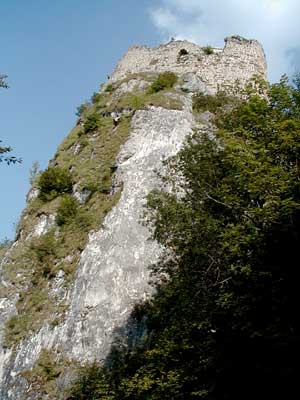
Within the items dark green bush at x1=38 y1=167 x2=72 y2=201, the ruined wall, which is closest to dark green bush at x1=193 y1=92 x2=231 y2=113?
the ruined wall

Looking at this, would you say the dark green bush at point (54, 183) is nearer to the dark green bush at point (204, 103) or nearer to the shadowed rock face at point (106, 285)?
the shadowed rock face at point (106, 285)

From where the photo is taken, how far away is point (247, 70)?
29438 mm

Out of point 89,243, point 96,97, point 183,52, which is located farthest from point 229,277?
point 183,52

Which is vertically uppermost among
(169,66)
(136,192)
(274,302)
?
(169,66)

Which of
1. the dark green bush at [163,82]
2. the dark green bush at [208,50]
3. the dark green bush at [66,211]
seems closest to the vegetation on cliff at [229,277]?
the dark green bush at [66,211]

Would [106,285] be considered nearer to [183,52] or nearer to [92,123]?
[92,123]

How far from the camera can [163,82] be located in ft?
85.7

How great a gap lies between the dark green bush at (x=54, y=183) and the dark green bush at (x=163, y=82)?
601cm

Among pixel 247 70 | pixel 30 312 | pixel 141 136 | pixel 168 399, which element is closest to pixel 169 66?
pixel 247 70

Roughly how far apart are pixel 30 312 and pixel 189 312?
7177mm

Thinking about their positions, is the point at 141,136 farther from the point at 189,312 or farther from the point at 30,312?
the point at 189,312

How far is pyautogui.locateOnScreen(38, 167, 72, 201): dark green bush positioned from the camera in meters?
22.9

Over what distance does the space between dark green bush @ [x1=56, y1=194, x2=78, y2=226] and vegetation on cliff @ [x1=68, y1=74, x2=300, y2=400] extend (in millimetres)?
6067

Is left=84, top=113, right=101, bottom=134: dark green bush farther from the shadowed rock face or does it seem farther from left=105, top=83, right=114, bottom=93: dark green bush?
the shadowed rock face
